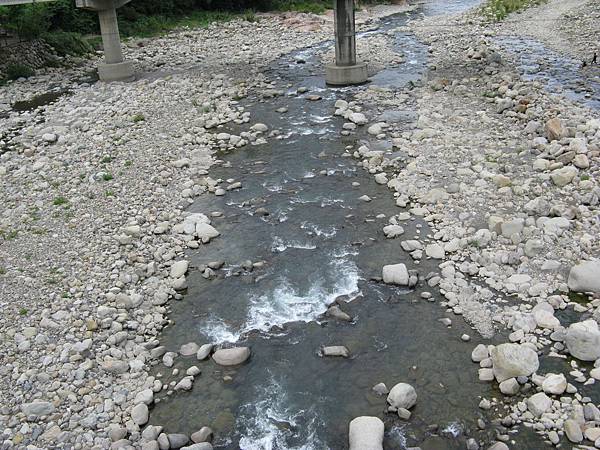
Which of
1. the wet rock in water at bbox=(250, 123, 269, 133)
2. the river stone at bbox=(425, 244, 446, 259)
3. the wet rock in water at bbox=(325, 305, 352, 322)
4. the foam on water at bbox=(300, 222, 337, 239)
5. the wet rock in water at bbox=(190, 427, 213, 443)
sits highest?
the wet rock in water at bbox=(250, 123, 269, 133)

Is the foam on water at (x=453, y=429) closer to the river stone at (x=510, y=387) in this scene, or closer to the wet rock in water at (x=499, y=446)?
the wet rock in water at (x=499, y=446)

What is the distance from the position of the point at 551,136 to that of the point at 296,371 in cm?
886

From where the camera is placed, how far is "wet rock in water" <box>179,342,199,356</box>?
825 centimetres

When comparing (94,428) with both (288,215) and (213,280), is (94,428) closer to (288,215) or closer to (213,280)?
(213,280)

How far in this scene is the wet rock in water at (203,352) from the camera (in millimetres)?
8133

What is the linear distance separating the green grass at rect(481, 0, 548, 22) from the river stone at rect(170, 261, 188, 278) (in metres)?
27.1

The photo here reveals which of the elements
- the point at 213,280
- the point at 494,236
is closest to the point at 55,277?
the point at 213,280

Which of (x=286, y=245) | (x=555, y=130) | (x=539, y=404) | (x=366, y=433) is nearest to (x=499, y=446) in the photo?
(x=539, y=404)

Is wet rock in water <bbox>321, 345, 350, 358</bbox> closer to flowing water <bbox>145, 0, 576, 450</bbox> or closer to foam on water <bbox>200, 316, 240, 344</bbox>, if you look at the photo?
flowing water <bbox>145, 0, 576, 450</bbox>

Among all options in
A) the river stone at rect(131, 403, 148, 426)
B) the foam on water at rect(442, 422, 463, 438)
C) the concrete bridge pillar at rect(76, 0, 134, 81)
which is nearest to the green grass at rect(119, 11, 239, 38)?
the concrete bridge pillar at rect(76, 0, 134, 81)

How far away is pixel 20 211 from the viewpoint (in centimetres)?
1220

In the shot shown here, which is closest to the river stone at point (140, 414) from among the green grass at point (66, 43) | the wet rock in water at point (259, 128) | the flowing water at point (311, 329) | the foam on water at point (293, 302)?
the flowing water at point (311, 329)

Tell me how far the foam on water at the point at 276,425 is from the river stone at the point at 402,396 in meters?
0.95

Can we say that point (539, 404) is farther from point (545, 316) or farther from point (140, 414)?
point (140, 414)
